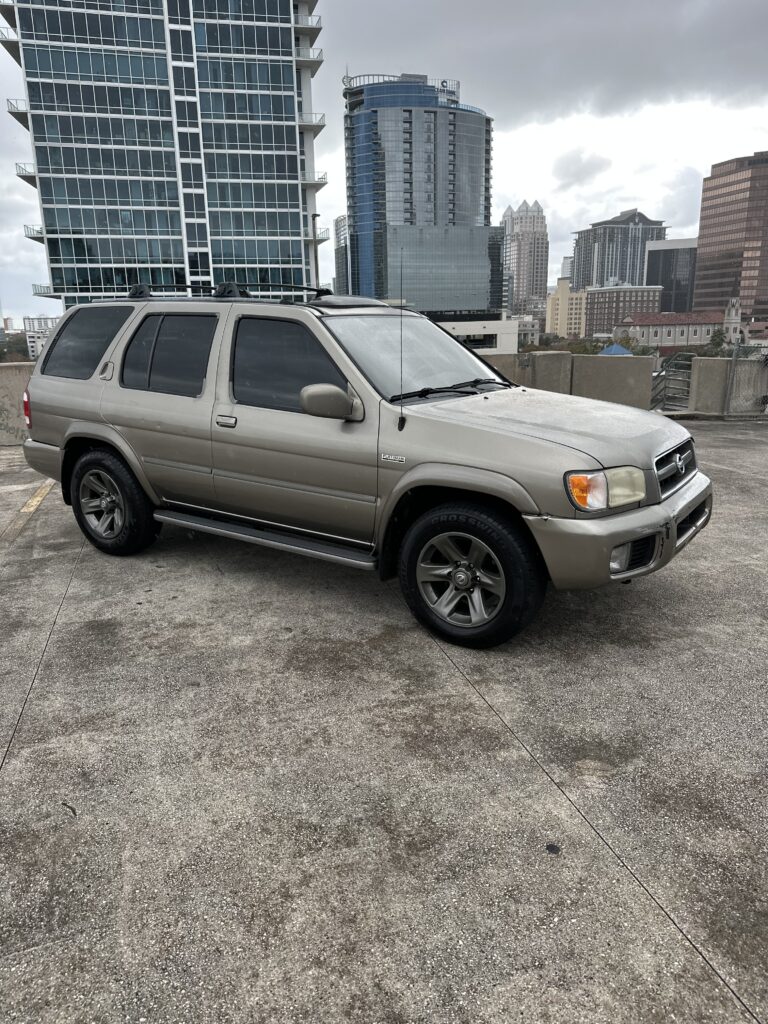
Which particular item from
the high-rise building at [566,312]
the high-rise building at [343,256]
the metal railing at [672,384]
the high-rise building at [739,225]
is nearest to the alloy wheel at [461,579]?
the high-rise building at [343,256]

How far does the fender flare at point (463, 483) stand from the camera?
3455 millimetres

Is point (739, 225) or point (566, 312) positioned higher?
point (739, 225)

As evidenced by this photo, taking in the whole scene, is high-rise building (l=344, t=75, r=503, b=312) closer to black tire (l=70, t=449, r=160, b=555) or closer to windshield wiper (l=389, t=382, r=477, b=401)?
black tire (l=70, t=449, r=160, b=555)

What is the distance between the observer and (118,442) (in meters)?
5.00

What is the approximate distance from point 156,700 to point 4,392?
27.2 feet

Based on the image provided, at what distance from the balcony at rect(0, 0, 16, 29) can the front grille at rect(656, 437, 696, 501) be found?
270ft

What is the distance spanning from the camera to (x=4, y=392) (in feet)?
32.4

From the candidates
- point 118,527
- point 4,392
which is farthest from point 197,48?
point 118,527

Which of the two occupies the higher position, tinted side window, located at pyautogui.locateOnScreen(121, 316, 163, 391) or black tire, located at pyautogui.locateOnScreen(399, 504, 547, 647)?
tinted side window, located at pyautogui.locateOnScreen(121, 316, 163, 391)

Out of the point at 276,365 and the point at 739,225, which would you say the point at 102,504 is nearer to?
the point at 276,365

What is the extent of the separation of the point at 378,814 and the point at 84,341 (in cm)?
436

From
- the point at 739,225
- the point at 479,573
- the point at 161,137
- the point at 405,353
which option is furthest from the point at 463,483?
the point at 161,137

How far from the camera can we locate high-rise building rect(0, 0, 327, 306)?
6569 cm

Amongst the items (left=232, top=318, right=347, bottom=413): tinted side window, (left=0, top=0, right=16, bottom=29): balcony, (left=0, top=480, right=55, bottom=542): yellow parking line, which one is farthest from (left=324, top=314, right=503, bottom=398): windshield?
(left=0, top=0, right=16, bottom=29): balcony
